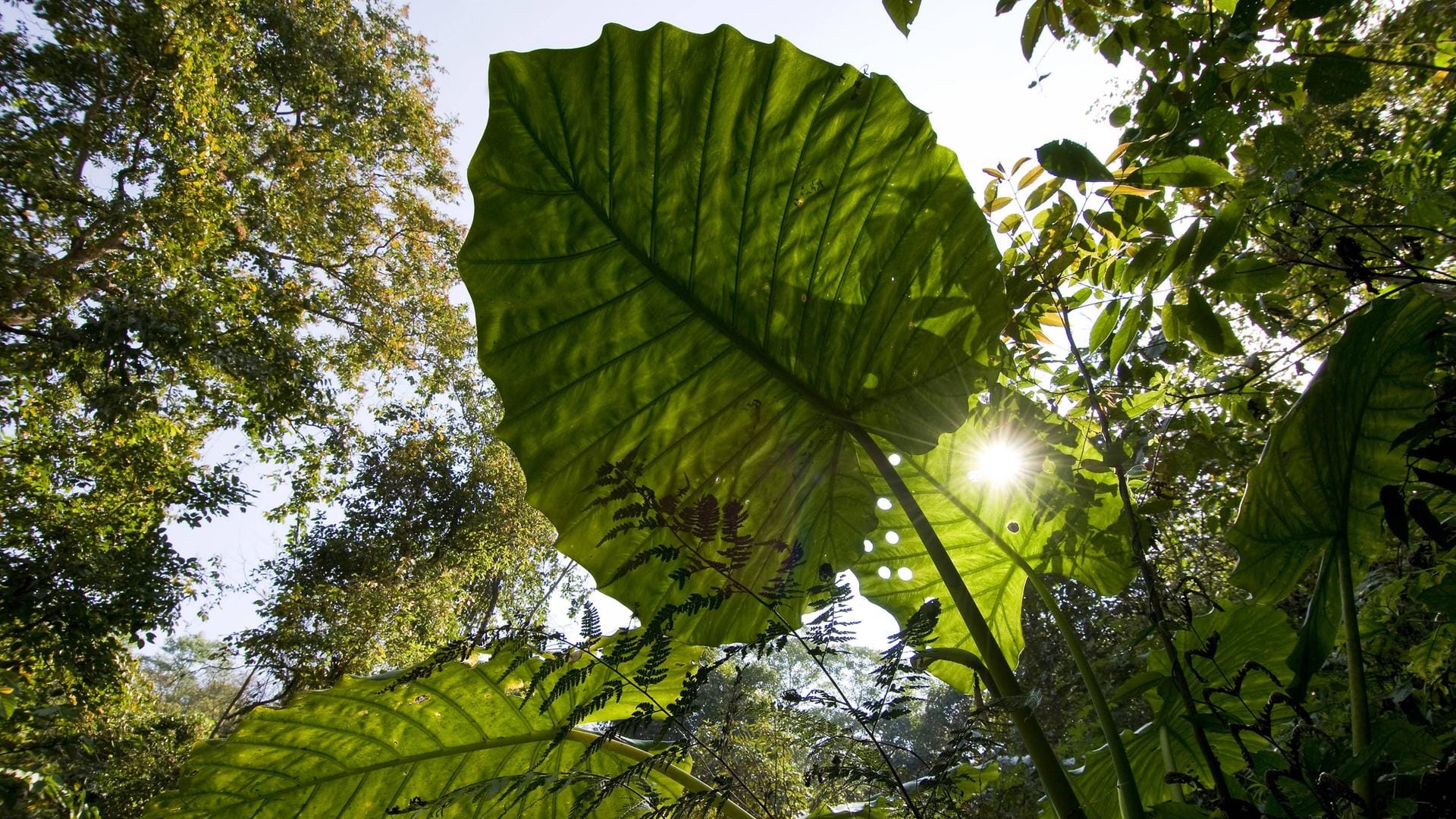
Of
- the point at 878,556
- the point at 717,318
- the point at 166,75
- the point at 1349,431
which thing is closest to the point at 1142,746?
the point at 878,556

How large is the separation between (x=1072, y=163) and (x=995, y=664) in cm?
50

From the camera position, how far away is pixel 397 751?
3.51ft

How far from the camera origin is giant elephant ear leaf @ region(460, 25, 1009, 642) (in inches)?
31.9

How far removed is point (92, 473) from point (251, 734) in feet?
18.1

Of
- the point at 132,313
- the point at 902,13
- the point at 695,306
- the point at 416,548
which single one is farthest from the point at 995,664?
the point at 416,548

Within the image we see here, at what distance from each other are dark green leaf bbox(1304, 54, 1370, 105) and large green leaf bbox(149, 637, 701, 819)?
3.24 ft

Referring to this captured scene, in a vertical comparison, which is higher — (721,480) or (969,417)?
(969,417)

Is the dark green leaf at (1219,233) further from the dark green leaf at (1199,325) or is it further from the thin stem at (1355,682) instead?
the thin stem at (1355,682)

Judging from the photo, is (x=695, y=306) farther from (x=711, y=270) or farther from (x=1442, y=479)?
(x=1442, y=479)

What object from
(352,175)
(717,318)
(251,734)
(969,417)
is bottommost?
(251,734)

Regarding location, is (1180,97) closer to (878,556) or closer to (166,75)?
(878,556)

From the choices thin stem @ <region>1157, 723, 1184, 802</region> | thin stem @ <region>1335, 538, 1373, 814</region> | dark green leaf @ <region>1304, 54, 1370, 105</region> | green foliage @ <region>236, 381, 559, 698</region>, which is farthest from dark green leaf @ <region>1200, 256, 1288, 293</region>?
green foliage @ <region>236, 381, 559, 698</region>

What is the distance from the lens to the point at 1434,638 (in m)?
0.70

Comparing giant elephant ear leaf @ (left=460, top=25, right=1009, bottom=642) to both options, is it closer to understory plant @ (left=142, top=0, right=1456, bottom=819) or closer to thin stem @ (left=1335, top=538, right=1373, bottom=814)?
understory plant @ (left=142, top=0, right=1456, bottom=819)
